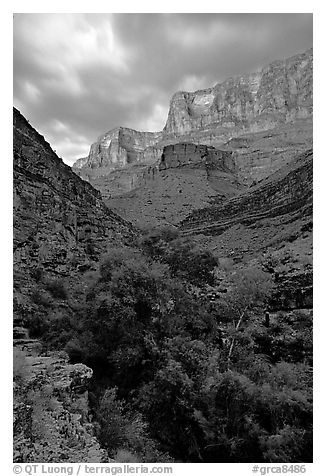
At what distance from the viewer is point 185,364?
38.7ft

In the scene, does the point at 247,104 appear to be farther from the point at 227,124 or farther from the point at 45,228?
the point at 45,228

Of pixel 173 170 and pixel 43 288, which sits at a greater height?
pixel 173 170

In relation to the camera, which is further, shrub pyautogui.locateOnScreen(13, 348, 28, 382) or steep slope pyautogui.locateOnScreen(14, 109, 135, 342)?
steep slope pyautogui.locateOnScreen(14, 109, 135, 342)

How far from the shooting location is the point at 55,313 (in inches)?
537

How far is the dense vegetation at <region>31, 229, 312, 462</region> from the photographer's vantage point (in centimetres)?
1002

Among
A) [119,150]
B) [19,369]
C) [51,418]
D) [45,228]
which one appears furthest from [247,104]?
[51,418]

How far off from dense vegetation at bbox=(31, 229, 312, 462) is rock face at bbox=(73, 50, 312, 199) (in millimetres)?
79431

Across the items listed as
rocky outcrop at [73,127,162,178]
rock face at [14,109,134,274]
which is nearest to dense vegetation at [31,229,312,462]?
rock face at [14,109,134,274]

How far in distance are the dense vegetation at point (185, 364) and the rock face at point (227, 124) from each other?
79.4 metres

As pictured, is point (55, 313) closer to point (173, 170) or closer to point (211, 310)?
A: point (211, 310)

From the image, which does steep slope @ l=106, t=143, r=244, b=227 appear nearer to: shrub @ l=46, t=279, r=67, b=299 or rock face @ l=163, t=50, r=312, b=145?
shrub @ l=46, t=279, r=67, b=299

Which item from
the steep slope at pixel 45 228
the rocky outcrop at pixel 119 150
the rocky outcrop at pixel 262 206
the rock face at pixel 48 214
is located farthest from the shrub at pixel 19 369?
the rocky outcrop at pixel 119 150
